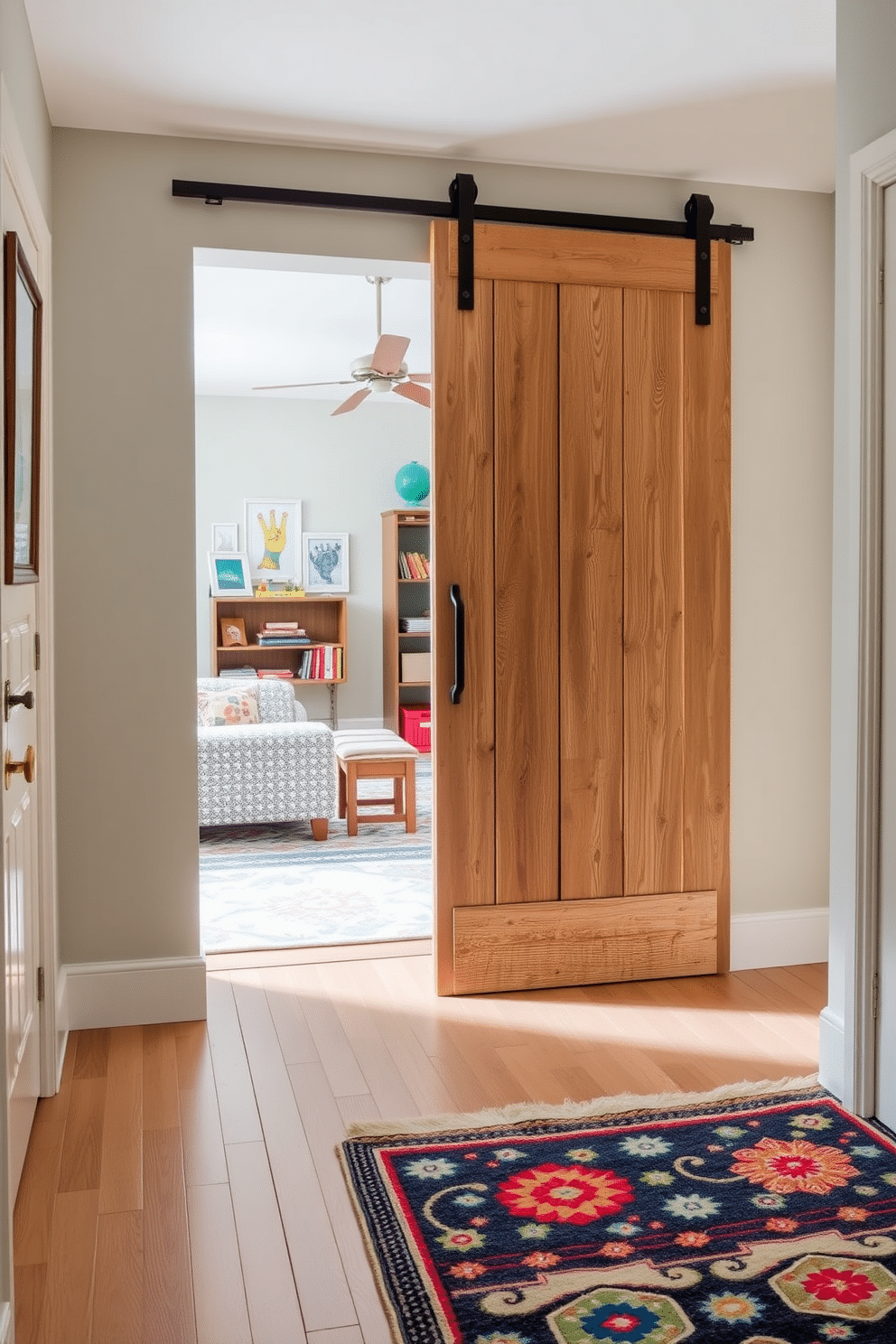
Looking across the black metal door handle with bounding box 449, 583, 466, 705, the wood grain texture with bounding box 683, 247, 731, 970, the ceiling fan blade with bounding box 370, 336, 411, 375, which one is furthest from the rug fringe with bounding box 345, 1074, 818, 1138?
the ceiling fan blade with bounding box 370, 336, 411, 375

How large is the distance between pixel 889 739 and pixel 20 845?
1943mm

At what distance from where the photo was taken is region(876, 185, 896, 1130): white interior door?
255 cm

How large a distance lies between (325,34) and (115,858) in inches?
87.2

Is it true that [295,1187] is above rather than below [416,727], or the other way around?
below

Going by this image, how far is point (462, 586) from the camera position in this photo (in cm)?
346

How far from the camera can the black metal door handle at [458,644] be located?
3418 millimetres


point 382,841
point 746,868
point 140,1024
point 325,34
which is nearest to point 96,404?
point 325,34

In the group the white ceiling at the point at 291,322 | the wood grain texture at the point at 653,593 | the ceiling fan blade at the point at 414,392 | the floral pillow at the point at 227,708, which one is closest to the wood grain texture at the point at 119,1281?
the wood grain texture at the point at 653,593

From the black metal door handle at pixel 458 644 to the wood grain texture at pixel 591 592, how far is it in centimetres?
32

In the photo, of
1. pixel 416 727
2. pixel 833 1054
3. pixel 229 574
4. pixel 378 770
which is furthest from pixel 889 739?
pixel 229 574

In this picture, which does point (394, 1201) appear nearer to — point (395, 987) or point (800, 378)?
point (395, 987)

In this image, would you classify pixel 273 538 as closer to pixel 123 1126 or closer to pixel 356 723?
pixel 356 723

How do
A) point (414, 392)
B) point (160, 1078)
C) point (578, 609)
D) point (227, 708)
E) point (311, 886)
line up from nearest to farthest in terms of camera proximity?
1. point (160, 1078)
2. point (578, 609)
3. point (311, 886)
4. point (414, 392)
5. point (227, 708)

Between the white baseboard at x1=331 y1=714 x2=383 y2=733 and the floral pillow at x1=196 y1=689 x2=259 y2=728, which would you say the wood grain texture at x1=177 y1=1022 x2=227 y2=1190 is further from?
the white baseboard at x1=331 y1=714 x2=383 y2=733
